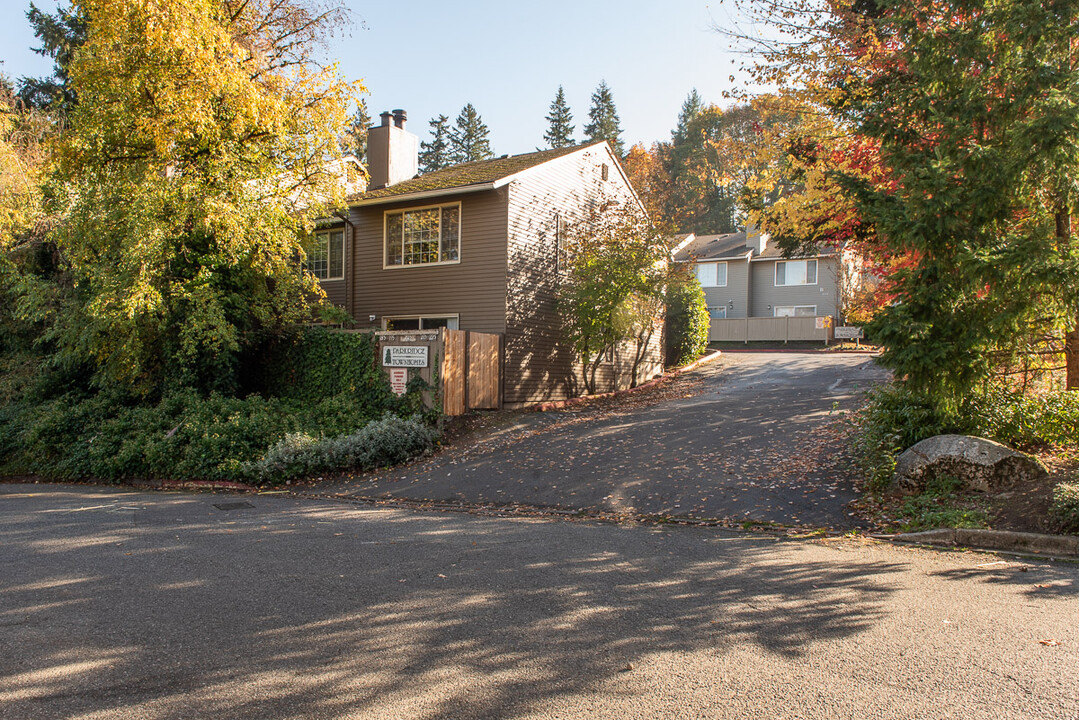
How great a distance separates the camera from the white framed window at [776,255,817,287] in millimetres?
37906

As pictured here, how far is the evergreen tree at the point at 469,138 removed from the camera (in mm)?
64375

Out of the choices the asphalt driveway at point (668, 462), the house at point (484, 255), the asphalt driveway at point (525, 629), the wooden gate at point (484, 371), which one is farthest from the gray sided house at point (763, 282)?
the asphalt driveway at point (525, 629)

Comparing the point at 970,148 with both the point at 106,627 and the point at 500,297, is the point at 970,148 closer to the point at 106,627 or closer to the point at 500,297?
the point at 106,627

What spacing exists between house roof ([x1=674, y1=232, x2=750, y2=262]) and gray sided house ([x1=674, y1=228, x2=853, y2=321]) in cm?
6

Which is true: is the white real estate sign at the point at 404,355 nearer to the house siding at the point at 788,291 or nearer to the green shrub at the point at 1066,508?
the green shrub at the point at 1066,508

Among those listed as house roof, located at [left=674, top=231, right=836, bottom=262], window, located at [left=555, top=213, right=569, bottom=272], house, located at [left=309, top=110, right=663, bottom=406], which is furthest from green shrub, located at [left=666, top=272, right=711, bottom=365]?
house roof, located at [left=674, top=231, right=836, bottom=262]

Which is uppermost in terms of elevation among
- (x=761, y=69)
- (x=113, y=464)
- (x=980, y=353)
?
(x=761, y=69)

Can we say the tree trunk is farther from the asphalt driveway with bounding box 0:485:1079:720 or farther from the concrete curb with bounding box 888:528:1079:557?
the asphalt driveway with bounding box 0:485:1079:720

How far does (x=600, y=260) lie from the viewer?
1773cm

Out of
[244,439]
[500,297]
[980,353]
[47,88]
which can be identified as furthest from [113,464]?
[47,88]

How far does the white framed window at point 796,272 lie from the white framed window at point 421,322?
24826mm

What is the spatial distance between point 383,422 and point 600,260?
22.9ft

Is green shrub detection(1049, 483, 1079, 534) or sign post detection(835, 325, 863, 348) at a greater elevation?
sign post detection(835, 325, 863, 348)

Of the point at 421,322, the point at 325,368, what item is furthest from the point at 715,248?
the point at 325,368
